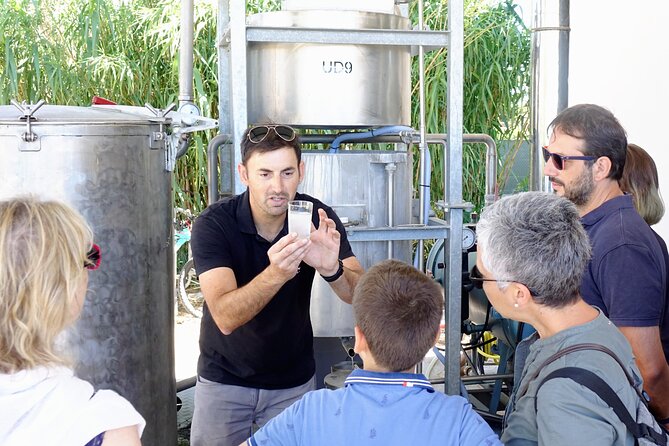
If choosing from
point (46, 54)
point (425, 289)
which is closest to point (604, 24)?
point (425, 289)

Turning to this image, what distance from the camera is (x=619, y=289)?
249cm

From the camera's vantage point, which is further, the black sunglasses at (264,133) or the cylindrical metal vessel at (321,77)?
the cylindrical metal vessel at (321,77)

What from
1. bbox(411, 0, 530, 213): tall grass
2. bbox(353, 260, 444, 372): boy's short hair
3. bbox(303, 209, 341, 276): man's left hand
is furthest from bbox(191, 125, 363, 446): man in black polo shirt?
bbox(411, 0, 530, 213): tall grass

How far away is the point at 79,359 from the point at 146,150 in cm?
87

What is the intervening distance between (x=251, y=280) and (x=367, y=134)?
4.49 ft

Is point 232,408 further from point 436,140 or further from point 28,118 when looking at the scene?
point 436,140

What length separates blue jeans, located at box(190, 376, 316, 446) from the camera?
3082 mm

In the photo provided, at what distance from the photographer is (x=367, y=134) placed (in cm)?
401

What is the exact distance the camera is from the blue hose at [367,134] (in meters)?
3.85

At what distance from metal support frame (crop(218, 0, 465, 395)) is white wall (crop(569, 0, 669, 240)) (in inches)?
67.7

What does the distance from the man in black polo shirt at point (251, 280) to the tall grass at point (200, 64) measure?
4.05 meters

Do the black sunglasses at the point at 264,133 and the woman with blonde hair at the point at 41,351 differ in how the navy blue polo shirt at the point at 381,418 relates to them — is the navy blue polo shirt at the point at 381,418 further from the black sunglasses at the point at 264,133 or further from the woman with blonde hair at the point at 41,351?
the black sunglasses at the point at 264,133

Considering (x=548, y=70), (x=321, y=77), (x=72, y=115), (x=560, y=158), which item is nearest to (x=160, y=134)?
(x=72, y=115)

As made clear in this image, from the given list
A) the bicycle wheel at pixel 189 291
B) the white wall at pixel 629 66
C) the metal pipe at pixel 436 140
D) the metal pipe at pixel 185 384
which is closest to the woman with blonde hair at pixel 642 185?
the metal pipe at pixel 436 140
